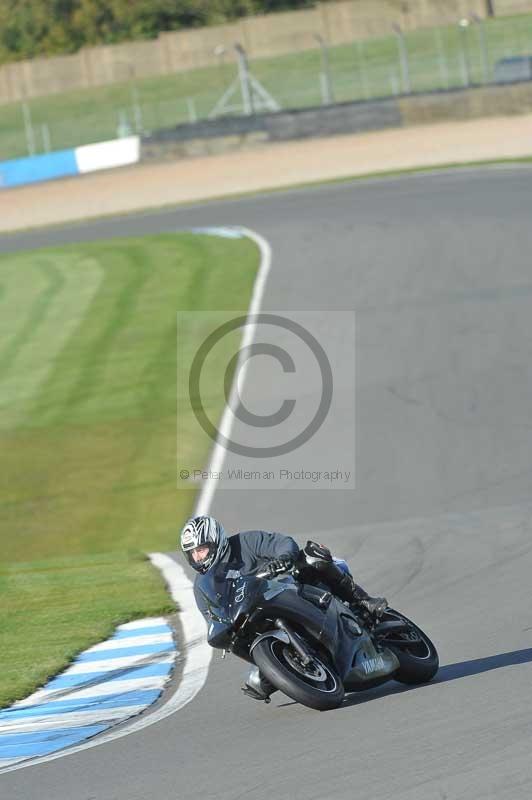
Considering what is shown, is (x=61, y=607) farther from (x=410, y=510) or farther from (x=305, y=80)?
(x=305, y=80)

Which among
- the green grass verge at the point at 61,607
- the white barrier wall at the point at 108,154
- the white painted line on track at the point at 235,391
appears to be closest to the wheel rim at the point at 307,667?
the green grass verge at the point at 61,607

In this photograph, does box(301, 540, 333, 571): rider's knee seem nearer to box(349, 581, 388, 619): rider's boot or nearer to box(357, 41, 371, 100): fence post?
box(349, 581, 388, 619): rider's boot

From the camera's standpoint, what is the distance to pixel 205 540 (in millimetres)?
7641

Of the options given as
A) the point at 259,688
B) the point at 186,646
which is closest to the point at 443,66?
the point at 186,646

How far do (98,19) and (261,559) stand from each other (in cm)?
7415

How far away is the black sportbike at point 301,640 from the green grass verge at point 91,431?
7.81 feet

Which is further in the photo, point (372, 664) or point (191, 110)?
point (191, 110)

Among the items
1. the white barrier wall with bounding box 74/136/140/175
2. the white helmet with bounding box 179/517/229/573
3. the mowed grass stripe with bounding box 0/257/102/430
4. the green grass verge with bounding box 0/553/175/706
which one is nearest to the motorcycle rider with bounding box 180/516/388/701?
the white helmet with bounding box 179/517/229/573

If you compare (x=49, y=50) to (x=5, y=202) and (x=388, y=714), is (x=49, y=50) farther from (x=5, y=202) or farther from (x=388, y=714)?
(x=388, y=714)

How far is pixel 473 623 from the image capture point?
941cm

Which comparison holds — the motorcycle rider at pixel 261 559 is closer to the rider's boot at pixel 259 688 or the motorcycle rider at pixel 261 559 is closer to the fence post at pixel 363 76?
the rider's boot at pixel 259 688

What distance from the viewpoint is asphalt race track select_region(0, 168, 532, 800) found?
6.17 m

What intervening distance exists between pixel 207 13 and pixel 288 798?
240ft

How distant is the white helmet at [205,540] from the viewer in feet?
25.1
